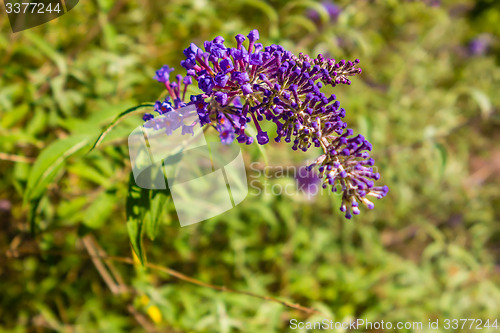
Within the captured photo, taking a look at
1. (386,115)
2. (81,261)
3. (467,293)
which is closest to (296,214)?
(386,115)

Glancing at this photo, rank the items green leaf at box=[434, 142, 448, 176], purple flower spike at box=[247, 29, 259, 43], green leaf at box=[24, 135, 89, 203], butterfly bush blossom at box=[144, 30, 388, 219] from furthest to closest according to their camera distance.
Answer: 1. green leaf at box=[434, 142, 448, 176]
2. green leaf at box=[24, 135, 89, 203]
3. purple flower spike at box=[247, 29, 259, 43]
4. butterfly bush blossom at box=[144, 30, 388, 219]

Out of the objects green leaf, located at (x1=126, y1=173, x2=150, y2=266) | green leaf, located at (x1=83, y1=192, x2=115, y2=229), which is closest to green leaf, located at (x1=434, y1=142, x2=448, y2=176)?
green leaf, located at (x1=126, y1=173, x2=150, y2=266)

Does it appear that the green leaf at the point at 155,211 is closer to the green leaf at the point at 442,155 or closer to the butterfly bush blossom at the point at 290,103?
the butterfly bush blossom at the point at 290,103

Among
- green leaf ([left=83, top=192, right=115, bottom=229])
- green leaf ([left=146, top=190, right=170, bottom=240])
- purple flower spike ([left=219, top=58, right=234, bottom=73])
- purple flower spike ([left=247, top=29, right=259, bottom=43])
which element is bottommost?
green leaf ([left=146, top=190, right=170, bottom=240])

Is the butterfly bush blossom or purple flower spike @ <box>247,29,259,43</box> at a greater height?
purple flower spike @ <box>247,29,259,43</box>

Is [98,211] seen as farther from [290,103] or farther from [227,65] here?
[290,103]

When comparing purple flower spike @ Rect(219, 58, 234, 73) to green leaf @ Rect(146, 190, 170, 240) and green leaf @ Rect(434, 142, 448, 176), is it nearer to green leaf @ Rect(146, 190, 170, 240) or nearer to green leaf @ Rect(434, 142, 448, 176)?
green leaf @ Rect(146, 190, 170, 240)
